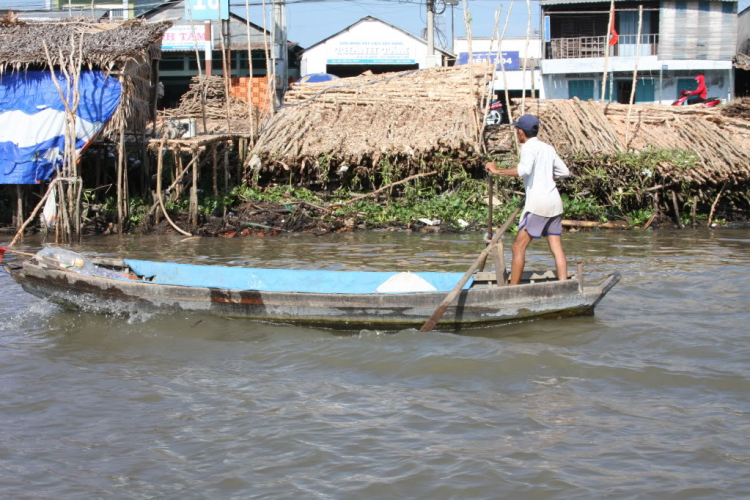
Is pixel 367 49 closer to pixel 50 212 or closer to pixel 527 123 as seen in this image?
pixel 50 212

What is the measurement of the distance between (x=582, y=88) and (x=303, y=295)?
A: 759 inches

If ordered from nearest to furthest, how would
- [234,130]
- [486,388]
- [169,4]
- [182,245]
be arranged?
[486,388] < [182,245] < [234,130] < [169,4]

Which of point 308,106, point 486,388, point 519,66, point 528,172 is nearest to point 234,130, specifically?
point 308,106

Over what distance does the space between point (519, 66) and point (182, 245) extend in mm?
20495

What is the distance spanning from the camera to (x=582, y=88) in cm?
2328

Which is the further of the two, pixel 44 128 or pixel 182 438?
pixel 44 128

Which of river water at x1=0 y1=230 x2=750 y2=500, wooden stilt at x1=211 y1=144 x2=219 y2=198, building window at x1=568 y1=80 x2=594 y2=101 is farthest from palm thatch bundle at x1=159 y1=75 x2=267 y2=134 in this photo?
building window at x1=568 y1=80 x2=594 y2=101

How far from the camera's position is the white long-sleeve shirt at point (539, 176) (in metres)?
6.00

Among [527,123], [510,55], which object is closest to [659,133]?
[527,123]

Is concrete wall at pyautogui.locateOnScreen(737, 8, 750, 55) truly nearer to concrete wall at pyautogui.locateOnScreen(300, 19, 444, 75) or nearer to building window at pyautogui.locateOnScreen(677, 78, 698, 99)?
building window at pyautogui.locateOnScreen(677, 78, 698, 99)

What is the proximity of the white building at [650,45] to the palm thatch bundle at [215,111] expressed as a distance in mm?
9740

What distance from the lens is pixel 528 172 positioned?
6.00 meters

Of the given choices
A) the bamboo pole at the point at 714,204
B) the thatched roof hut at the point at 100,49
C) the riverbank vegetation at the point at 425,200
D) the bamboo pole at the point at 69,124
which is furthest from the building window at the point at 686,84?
the bamboo pole at the point at 69,124

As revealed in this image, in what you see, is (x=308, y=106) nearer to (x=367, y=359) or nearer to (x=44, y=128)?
(x=44, y=128)
